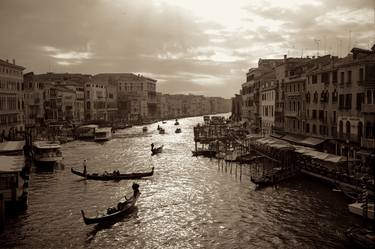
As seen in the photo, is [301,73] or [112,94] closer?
[301,73]

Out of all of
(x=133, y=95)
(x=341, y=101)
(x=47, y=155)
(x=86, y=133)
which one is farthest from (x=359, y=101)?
(x=133, y=95)

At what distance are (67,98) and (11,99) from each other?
36.2 meters

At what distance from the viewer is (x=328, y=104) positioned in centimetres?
4481

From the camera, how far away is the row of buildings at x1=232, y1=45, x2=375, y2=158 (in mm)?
36875

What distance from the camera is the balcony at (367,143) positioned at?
34453 mm

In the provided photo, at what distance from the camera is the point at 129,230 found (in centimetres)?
2570

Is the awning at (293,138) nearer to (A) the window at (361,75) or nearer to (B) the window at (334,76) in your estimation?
(B) the window at (334,76)

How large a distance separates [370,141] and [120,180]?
24.8m

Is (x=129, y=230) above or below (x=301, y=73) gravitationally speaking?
below

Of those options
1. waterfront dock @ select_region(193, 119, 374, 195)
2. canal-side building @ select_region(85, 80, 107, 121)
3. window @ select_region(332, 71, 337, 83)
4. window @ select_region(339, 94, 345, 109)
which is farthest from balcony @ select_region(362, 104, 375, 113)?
canal-side building @ select_region(85, 80, 107, 121)

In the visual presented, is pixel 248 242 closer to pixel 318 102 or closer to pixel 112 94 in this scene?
pixel 318 102

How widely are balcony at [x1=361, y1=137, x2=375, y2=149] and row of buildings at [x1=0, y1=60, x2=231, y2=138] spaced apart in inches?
2089

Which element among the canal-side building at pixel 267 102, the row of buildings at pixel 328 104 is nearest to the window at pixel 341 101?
the row of buildings at pixel 328 104

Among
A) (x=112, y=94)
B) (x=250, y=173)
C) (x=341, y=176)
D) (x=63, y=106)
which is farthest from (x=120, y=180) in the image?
(x=112, y=94)
